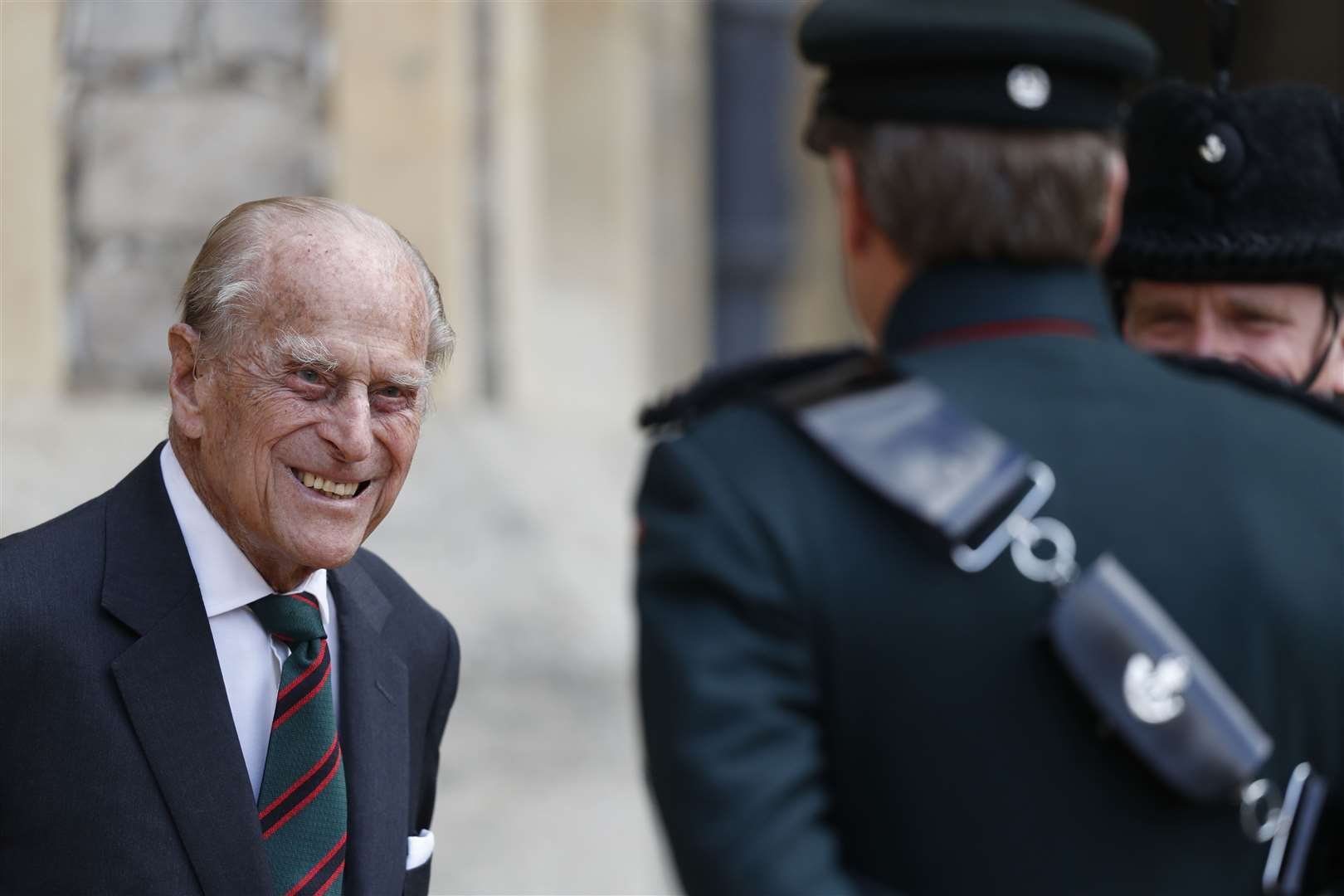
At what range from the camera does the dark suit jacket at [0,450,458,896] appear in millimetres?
1839

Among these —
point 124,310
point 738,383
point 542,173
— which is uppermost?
point 738,383

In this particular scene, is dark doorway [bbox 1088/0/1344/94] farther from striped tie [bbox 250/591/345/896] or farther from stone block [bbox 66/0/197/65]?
striped tie [bbox 250/591/345/896]

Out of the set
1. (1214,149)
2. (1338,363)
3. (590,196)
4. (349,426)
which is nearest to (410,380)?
(349,426)

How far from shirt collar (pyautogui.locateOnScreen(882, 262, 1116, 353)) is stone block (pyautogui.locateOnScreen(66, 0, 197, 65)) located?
4.47 metres

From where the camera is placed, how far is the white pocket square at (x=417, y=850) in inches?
84.4

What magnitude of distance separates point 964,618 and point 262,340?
0.75 metres

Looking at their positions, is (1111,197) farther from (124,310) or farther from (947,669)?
(124,310)

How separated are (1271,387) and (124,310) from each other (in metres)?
4.59

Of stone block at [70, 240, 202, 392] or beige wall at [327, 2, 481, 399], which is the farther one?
beige wall at [327, 2, 481, 399]

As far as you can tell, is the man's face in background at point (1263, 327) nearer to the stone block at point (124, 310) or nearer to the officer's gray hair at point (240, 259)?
the officer's gray hair at point (240, 259)

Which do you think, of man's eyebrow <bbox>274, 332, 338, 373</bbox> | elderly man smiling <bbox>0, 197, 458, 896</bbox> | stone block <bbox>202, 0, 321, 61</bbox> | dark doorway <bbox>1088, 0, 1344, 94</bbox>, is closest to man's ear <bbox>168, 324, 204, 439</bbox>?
elderly man smiling <bbox>0, 197, 458, 896</bbox>

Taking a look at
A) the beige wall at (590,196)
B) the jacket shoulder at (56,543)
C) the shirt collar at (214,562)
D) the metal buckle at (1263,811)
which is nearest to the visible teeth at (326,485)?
the shirt collar at (214,562)

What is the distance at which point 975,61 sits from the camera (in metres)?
1.86

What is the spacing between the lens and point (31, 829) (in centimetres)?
183
